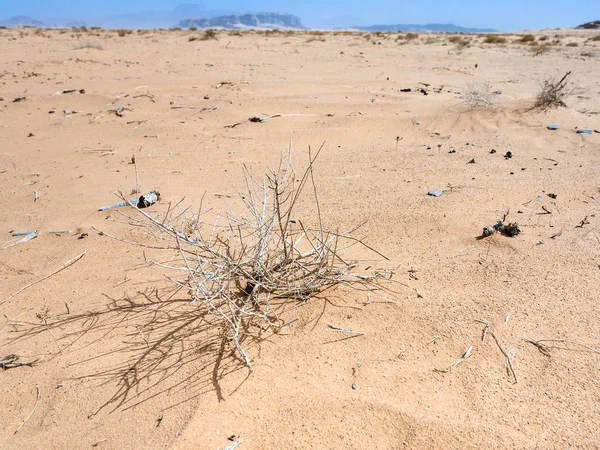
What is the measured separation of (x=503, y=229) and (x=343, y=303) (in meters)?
1.10

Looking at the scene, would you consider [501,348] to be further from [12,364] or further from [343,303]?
[12,364]

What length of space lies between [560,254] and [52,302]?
2.55m

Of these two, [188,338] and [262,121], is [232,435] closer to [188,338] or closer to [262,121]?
[188,338]

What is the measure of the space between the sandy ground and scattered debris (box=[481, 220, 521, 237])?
0.16ft

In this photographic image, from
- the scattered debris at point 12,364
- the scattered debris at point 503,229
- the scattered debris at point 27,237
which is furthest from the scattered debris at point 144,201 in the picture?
the scattered debris at point 503,229

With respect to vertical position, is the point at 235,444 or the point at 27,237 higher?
the point at 235,444

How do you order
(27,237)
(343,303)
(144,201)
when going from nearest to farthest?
(343,303), (27,237), (144,201)

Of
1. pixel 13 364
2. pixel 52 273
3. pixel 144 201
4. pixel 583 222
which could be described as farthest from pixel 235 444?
pixel 583 222

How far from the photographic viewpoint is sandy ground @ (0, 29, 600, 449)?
1.33 m

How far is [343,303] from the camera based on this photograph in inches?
71.2

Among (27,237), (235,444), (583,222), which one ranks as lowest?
(27,237)

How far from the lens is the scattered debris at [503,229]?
2230 millimetres

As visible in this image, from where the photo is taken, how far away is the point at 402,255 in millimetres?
2182

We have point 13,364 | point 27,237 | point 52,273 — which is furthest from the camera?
point 27,237
